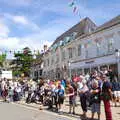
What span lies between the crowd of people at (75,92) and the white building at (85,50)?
10987 mm

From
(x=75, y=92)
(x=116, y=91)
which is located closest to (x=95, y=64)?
(x=116, y=91)

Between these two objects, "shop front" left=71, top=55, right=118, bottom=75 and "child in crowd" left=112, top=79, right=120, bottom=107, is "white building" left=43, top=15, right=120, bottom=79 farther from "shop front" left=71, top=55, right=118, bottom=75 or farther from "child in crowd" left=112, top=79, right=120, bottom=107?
"child in crowd" left=112, top=79, right=120, bottom=107

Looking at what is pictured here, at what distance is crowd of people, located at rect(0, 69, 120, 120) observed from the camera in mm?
16195

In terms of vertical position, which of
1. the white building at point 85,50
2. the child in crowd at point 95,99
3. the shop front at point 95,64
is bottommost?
the child in crowd at point 95,99

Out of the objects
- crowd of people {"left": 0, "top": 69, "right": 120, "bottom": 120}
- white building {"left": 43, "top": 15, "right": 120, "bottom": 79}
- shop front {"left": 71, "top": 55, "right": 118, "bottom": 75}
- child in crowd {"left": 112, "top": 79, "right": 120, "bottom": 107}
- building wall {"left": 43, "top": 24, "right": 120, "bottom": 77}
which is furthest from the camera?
building wall {"left": 43, "top": 24, "right": 120, "bottom": 77}

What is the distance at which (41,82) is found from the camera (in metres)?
27.4

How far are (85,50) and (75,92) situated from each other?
29.2 metres

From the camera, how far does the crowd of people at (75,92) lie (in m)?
16.2

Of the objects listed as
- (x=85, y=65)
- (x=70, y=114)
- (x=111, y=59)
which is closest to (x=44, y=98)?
(x=70, y=114)

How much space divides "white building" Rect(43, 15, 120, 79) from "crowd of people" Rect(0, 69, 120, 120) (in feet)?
36.0

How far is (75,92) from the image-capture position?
20359mm

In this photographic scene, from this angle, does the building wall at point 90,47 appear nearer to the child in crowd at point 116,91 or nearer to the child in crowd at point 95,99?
the child in crowd at point 116,91

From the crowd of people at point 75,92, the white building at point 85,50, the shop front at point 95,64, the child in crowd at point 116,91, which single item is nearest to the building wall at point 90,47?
the white building at point 85,50

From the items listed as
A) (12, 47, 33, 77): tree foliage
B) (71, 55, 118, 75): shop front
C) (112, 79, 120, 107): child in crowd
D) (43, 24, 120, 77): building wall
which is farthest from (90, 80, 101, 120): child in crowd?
(12, 47, 33, 77): tree foliage
